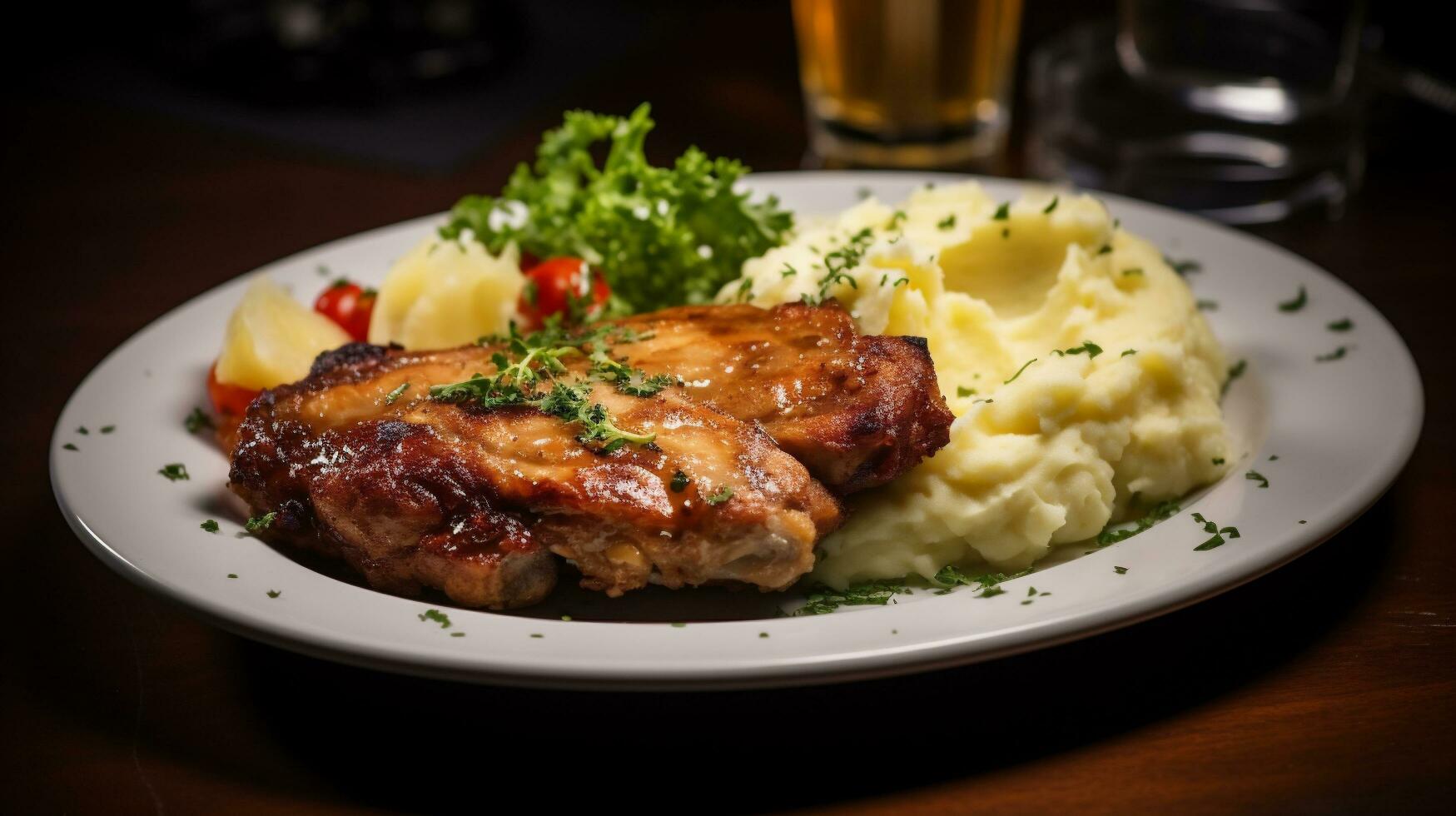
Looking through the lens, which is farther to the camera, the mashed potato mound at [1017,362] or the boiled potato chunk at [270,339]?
the boiled potato chunk at [270,339]

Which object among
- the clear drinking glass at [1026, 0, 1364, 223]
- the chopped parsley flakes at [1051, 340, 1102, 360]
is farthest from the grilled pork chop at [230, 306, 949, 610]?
the clear drinking glass at [1026, 0, 1364, 223]

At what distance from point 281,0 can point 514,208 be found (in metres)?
4.18

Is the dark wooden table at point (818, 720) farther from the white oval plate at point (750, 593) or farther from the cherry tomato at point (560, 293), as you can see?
the cherry tomato at point (560, 293)

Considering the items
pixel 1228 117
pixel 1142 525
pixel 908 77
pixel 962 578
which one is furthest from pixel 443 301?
pixel 1228 117

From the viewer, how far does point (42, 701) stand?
12.1 ft

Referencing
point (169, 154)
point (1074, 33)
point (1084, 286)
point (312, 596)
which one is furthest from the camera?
point (1074, 33)

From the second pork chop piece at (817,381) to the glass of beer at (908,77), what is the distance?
328cm

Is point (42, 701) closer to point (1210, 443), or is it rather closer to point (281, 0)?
point (1210, 443)

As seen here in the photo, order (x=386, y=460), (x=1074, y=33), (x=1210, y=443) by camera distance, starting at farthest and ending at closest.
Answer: (x=1074, y=33), (x=1210, y=443), (x=386, y=460)

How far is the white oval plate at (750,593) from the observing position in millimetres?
3129

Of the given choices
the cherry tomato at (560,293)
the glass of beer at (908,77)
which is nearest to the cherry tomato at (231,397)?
the cherry tomato at (560,293)

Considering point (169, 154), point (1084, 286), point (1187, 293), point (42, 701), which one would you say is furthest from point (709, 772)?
point (169, 154)

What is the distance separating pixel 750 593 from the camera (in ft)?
12.5

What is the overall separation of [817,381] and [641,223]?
5.29 feet
